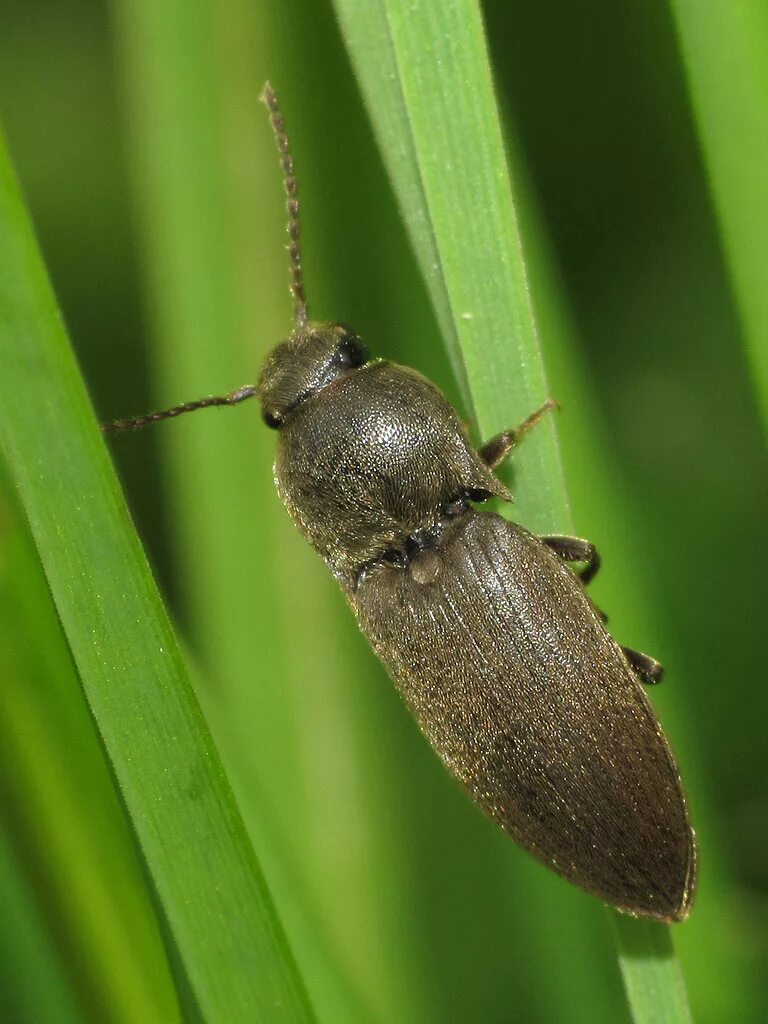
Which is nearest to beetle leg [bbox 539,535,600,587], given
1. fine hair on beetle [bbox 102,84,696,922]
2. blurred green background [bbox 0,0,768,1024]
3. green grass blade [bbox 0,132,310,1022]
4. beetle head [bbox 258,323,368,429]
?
fine hair on beetle [bbox 102,84,696,922]

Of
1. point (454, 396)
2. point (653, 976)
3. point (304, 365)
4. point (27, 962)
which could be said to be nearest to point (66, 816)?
point (27, 962)

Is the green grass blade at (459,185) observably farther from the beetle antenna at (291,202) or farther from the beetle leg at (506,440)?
the beetle antenna at (291,202)

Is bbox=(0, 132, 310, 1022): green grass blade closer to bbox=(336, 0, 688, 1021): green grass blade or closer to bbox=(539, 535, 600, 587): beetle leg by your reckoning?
bbox=(336, 0, 688, 1021): green grass blade

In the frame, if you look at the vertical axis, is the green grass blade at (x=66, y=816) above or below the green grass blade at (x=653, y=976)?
above

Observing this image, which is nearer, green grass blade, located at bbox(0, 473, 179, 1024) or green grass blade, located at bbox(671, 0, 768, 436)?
green grass blade, located at bbox(0, 473, 179, 1024)

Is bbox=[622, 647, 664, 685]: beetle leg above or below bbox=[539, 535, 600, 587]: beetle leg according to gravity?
below

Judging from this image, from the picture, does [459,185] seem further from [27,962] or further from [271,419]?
[27,962]

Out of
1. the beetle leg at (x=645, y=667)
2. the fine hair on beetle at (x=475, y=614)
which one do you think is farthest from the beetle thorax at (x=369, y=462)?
the beetle leg at (x=645, y=667)
